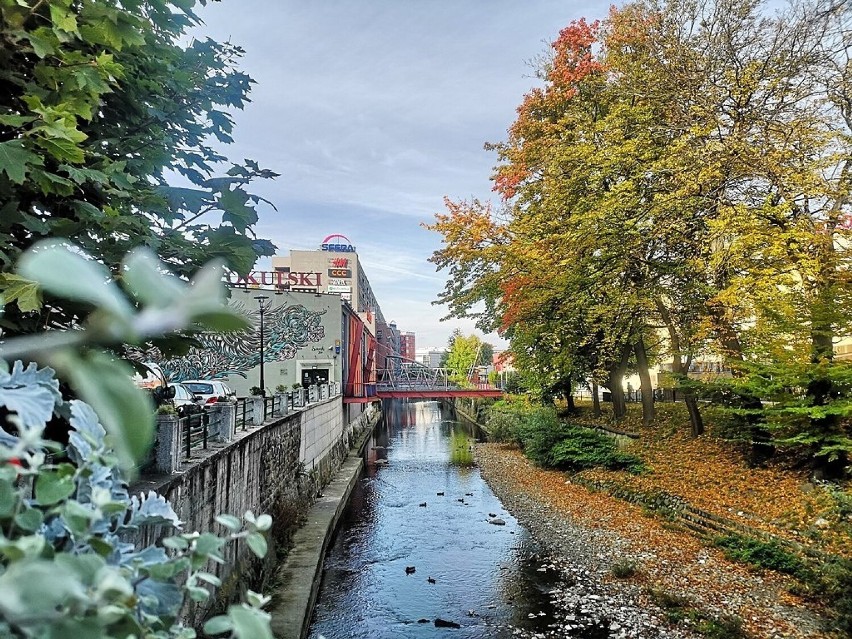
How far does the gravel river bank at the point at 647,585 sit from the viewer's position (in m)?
9.07

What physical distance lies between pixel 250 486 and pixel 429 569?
4.94 meters

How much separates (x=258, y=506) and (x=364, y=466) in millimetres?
16750

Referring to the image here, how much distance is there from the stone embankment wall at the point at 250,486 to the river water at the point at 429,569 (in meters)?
1.50

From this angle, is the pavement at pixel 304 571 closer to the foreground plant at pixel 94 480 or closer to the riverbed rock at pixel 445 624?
the riverbed rock at pixel 445 624

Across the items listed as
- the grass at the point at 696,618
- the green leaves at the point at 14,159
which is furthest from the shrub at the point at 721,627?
the green leaves at the point at 14,159

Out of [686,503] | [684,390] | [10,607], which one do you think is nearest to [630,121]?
[684,390]

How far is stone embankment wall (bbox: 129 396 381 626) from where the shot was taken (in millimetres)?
7555

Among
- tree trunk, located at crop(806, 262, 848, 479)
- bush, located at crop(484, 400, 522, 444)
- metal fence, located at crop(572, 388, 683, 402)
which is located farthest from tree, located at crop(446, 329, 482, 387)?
tree trunk, located at crop(806, 262, 848, 479)

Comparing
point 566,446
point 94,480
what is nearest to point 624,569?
point 566,446

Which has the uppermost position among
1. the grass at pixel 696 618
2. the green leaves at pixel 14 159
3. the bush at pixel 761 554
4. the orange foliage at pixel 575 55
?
the orange foliage at pixel 575 55

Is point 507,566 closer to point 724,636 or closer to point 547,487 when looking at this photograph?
point 724,636

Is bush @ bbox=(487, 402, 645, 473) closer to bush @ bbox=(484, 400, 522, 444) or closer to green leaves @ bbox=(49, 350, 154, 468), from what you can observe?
bush @ bbox=(484, 400, 522, 444)

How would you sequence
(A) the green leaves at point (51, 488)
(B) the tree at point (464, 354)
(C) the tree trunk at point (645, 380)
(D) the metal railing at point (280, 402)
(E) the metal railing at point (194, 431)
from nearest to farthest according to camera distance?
(A) the green leaves at point (51, 488), (E) the metal railing at point (194, 431), (D) the metal railing at point (280, 402), (C) the tree trunk at point (645, 380), (B) the tree at point (464, 354)

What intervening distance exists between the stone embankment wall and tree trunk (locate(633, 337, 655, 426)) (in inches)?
529
